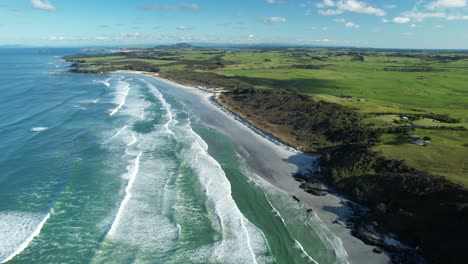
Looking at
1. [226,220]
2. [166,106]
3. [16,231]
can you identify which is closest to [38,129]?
[166,106]

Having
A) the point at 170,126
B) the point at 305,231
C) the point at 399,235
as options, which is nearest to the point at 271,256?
the point at 305,231

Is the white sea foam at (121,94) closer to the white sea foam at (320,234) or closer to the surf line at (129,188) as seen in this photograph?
the surf line at (129,188)

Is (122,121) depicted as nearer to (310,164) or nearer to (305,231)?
(310,164)

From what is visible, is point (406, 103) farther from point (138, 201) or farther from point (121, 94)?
point (121, 94)

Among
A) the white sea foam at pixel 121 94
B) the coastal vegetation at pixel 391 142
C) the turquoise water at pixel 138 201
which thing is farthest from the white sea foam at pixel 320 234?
the white sea foam at pixel 121 94

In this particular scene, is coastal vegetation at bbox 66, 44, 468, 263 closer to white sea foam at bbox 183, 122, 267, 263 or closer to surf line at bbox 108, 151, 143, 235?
white sea foam at bbox 183, 122, 267, 263

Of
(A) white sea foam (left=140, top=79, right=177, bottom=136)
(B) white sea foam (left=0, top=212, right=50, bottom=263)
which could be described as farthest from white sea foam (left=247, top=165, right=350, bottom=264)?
(A) white sea foam (left=140, top=79, right=177, bottom=136)
